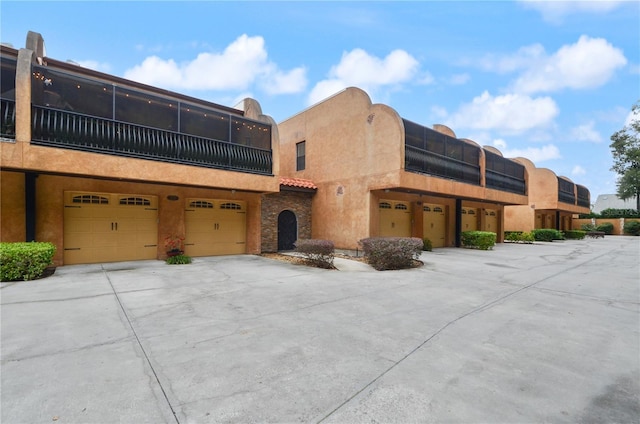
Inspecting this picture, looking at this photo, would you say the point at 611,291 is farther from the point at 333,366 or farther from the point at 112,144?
the point at 112,144

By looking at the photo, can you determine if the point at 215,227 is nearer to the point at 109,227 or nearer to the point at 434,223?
the point at 109,227

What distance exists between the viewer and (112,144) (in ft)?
29.8

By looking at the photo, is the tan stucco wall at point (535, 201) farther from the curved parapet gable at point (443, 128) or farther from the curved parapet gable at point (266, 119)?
the curved parapet gable at point (266, 119)

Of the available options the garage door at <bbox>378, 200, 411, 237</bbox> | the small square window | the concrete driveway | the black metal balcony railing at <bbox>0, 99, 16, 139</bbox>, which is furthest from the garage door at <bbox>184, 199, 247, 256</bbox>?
the garage door at <bbox>378, 200, 411, 237</bbox>

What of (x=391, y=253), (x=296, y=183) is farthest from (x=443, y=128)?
(x=391, y=253)

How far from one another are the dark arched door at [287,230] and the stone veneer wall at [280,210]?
24cm

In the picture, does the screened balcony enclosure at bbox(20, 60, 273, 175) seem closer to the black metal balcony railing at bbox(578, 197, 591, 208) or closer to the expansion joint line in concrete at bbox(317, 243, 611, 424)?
the expansion joint line in concrete at bbox(317, 243, 611, 424)

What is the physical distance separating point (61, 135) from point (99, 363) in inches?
319

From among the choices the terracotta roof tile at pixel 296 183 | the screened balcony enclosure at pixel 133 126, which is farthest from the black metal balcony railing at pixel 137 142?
the terracotta roof tile at pixel 296 183

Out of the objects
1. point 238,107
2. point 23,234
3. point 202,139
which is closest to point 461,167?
point 238,107

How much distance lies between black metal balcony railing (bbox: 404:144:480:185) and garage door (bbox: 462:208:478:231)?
11.3 ft

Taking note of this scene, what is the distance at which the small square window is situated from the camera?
17891 millimetres

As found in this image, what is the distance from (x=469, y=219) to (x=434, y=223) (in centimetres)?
462

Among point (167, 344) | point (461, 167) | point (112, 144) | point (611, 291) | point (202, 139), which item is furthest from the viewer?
point (461, 167)
